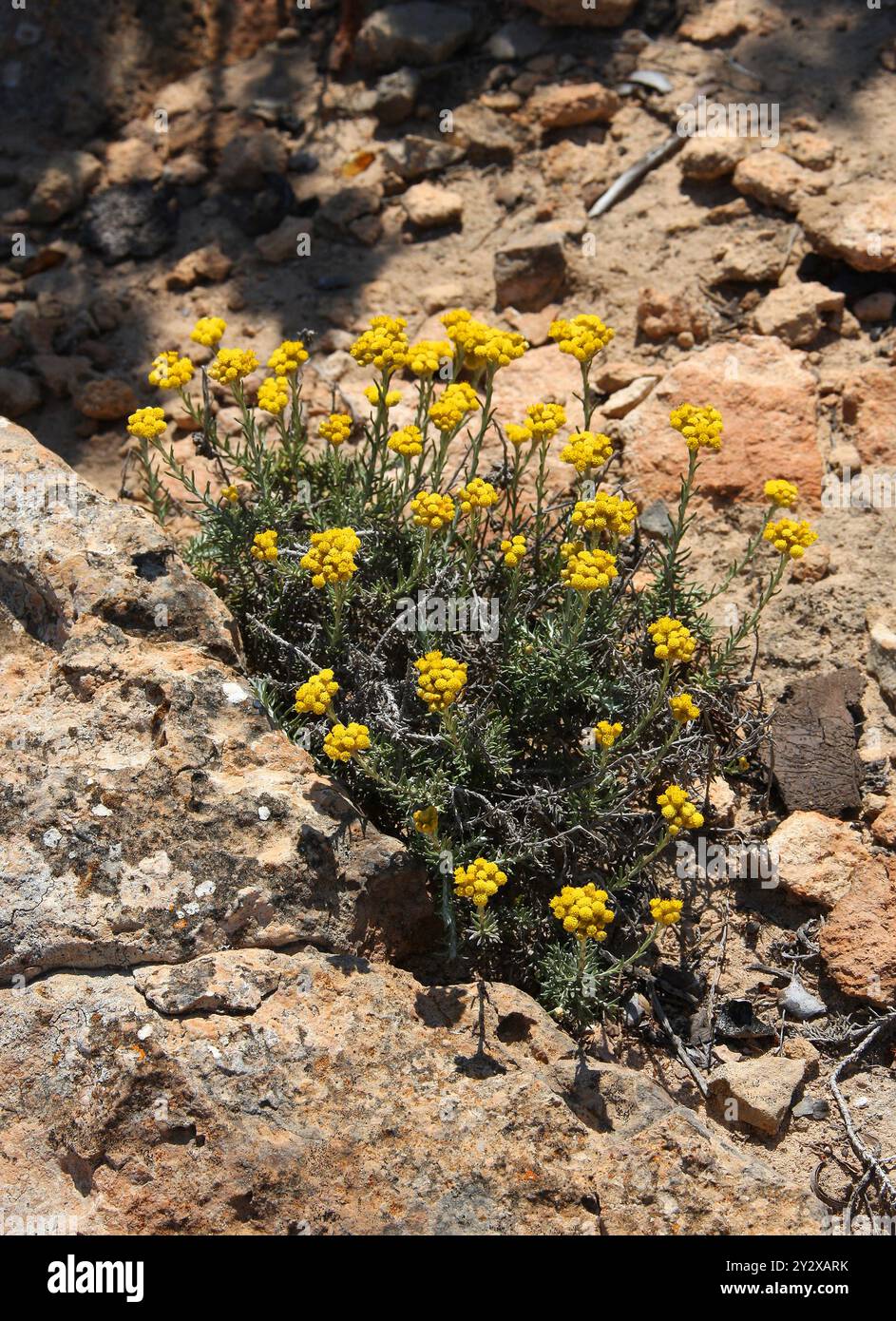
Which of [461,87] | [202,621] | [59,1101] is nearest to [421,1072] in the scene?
[59,1101]

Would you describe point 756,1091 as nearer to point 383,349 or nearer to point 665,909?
point 665,909

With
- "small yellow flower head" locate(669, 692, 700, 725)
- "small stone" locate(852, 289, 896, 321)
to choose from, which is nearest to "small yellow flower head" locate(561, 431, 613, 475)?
"small yellow flower head" locate(669, 692, 700, 725)

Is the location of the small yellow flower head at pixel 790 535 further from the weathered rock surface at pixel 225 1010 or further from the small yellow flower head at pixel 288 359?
the small yellow flower head at pixel 288 359

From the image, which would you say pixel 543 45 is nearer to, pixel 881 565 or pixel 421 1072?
pixel 881 565

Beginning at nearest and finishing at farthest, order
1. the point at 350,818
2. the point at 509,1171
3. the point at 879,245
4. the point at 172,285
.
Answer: the point at 509,1171
the point at 350,818
the point at 879,245
the point at 172,285

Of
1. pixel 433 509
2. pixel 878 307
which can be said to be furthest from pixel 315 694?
pixel 878 307

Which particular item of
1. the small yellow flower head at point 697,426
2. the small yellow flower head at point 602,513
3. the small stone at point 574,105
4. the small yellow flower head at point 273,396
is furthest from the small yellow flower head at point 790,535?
the small stone at point 574,105
